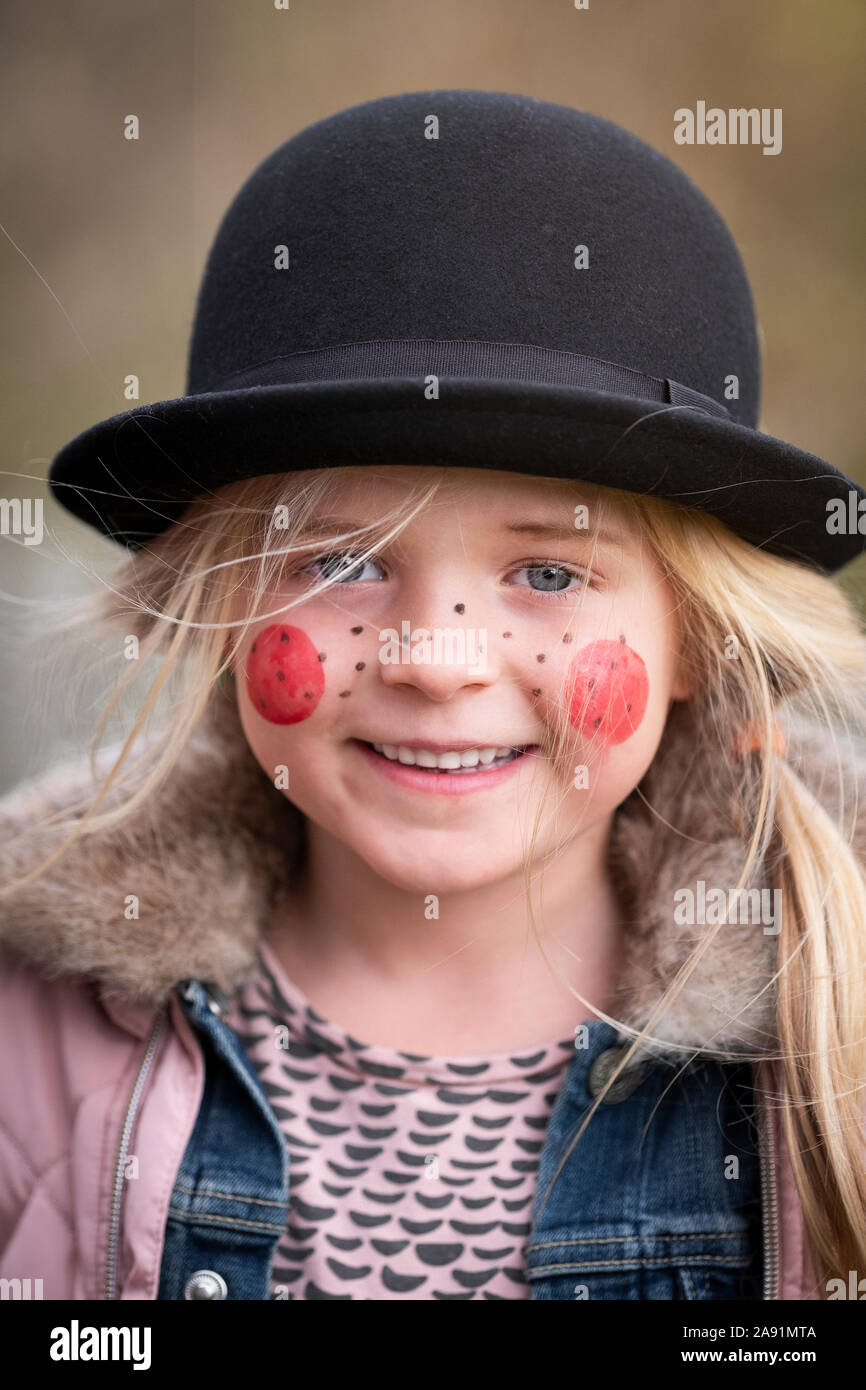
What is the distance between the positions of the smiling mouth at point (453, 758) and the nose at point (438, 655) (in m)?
0.07

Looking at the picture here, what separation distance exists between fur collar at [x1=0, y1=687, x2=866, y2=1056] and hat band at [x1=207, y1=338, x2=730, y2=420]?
43 cm

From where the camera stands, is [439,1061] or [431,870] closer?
[431,870]

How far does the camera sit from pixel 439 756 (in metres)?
1.05

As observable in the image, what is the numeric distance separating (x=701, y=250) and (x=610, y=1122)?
0.89m

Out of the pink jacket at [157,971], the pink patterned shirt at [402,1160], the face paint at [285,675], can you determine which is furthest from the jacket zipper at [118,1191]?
the face paint at [285,675]

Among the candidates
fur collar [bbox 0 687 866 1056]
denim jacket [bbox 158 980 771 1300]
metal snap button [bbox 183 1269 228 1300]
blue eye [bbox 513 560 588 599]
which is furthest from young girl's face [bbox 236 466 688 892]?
metal snap button [bbox 183 1269 228 1300]

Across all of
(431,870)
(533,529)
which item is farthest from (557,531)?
(431,870)

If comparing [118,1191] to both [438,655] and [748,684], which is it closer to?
[438,655]

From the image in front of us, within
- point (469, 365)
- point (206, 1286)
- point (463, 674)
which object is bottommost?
point (206, 1286)

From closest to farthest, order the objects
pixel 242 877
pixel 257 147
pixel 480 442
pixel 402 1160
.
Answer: pixel 480 442
pixel 402 1160
pixel 242 877
pixel 257 147

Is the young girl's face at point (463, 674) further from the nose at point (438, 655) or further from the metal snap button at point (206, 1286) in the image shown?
the metal snap button at point (206, 1286)

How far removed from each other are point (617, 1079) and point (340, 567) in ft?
1.93

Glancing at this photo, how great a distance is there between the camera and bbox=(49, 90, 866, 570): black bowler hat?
3.04 feet

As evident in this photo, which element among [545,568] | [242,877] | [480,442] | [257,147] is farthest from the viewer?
[257,147]
